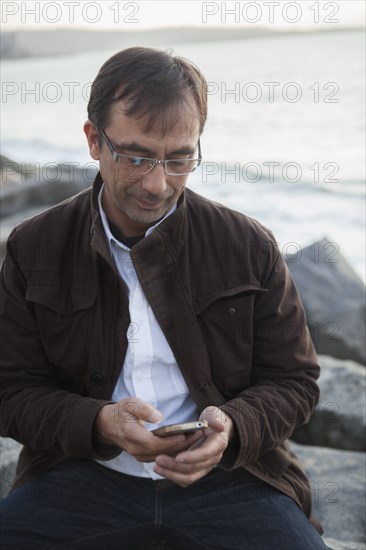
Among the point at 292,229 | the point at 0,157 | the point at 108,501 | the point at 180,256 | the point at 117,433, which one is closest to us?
the point at 117,433

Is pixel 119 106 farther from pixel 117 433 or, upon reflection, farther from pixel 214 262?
pixel 117 433

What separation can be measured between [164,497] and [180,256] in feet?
2.86

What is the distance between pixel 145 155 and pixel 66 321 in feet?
2.19

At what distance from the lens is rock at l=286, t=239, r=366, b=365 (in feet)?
20.1

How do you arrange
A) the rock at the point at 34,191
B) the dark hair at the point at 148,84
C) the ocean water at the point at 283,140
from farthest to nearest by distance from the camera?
the ocean water at the point at 283,140, the rock at the point at 34,191, the dark hair at the point at 148,84

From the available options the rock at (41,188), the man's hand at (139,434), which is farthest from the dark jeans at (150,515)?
the rock at (41,188)

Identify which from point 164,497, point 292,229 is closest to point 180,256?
point 164,497

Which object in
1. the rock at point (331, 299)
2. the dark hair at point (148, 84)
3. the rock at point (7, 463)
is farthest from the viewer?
the rock at point (331, 299)

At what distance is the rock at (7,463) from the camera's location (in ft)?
11.8

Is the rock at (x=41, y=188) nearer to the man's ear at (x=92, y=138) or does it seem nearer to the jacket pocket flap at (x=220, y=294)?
the man's ear at (x=92, y=138)

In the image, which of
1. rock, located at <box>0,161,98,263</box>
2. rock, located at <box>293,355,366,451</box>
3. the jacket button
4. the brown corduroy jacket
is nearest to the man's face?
the brown corduroy jacket

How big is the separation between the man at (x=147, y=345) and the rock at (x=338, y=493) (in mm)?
701

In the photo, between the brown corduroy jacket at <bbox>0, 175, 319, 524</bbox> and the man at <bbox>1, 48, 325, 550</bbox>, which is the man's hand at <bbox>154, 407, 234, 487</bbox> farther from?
the brown corduroy jacket at <bbox>0, 175, 319, 524</bbox>

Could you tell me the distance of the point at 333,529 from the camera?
356 cm
